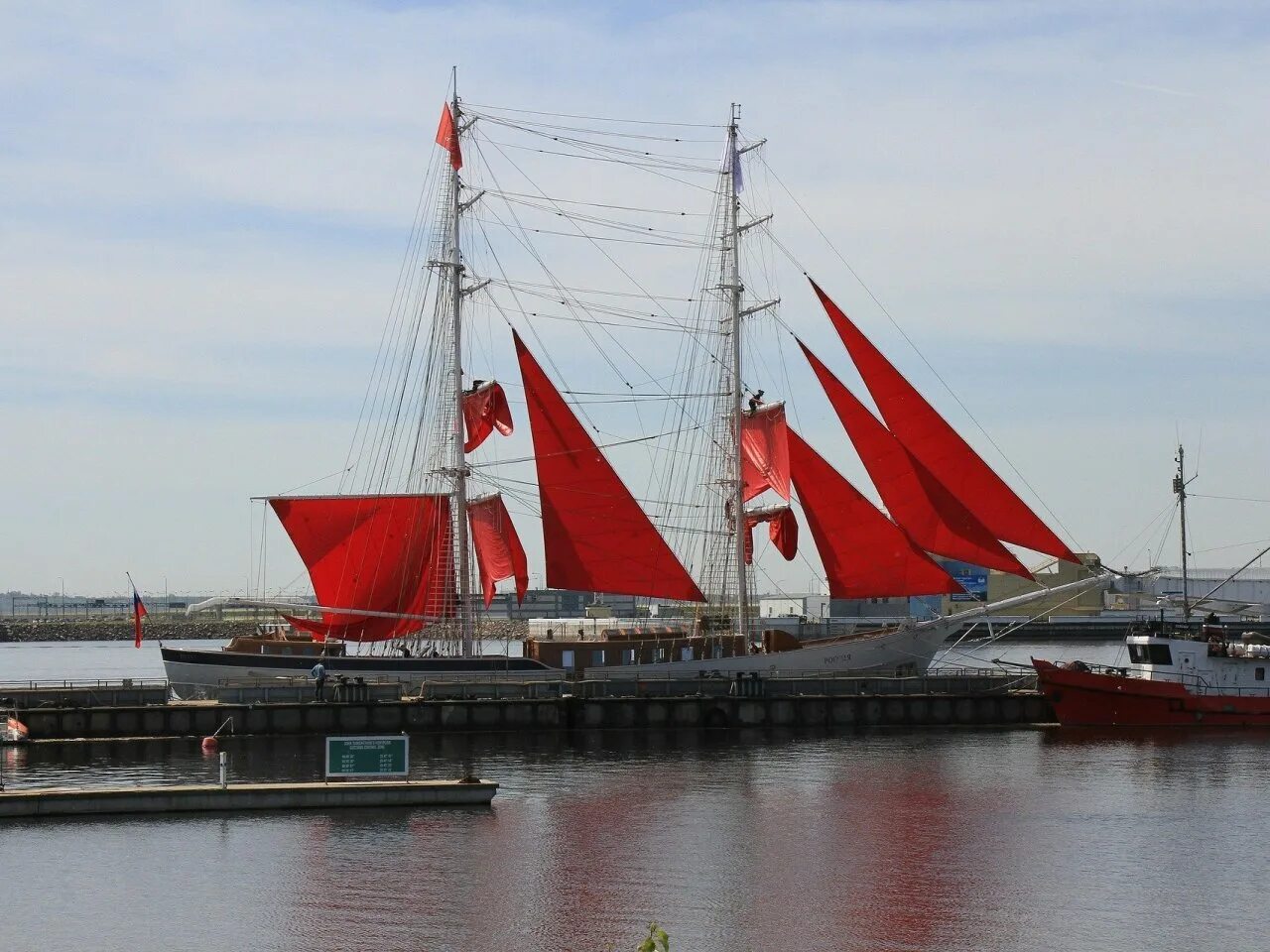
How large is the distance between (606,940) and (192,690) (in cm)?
3858

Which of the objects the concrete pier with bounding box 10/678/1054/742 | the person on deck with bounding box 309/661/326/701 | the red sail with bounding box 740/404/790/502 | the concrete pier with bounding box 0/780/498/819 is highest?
the red sail with bounding box 740/404/790/502

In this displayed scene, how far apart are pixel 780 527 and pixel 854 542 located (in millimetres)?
3164

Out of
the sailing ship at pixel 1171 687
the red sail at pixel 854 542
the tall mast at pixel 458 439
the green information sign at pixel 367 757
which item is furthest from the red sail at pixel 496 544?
the green information sign at pixel 367 757

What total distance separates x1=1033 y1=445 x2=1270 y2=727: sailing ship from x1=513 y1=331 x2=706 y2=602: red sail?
15171 millimetres

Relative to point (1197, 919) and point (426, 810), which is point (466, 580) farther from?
point (1197, 919)

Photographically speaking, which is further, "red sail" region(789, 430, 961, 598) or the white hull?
"red sail" region(789, 430, 961, 598)

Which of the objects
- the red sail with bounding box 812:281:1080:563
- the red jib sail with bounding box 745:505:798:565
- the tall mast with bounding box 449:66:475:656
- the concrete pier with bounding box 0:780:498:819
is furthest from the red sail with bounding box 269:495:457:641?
the concrete pier with bounding box 0:780:498:819

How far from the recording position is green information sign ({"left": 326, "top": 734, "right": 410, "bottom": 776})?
4353cm

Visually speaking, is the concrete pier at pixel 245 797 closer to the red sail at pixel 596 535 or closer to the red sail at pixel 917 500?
the red sail at pixel 596 535

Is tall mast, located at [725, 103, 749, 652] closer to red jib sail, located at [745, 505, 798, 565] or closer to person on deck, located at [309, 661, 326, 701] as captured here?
red jib sail, located at [745, 505, 798, 565]

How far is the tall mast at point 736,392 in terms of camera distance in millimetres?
69062

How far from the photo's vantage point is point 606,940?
30.2 m

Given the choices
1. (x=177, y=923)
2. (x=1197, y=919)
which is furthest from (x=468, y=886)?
(x=1197, y=919)

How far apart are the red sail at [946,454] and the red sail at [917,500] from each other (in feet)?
1.29
